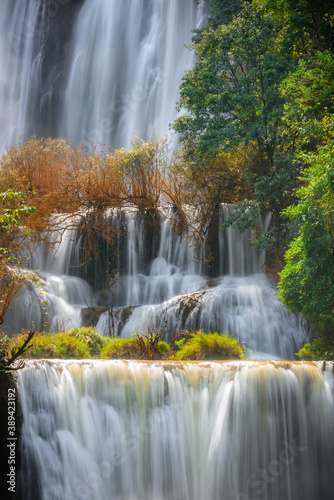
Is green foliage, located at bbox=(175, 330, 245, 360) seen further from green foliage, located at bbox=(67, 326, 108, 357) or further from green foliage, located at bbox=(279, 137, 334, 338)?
green foliage, located at bbox=(67, 326, 108, 357)

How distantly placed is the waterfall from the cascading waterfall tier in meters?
33.5

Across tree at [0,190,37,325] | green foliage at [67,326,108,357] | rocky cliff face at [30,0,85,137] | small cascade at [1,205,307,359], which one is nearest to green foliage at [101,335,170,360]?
green foliage at [67,326,108,357]

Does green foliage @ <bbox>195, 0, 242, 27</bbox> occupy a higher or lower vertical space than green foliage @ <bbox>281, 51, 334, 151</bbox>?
higher

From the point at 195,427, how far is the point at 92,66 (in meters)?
47.4

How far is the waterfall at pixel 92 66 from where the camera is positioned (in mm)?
43375

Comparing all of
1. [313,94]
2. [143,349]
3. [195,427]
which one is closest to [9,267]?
[143,349]

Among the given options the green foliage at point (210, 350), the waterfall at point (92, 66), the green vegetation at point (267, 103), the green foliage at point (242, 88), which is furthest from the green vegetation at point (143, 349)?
the waterfall at point (92, 66)

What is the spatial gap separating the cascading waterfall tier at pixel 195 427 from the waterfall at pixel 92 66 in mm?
33488

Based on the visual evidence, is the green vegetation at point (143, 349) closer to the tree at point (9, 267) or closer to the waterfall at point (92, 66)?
the tree at point (9, 267)

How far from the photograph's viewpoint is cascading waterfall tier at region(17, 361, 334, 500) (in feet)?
26.7

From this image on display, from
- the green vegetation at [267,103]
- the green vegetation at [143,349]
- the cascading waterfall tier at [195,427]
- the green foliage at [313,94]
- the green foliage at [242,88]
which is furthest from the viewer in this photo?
the green foliage at [242,88]

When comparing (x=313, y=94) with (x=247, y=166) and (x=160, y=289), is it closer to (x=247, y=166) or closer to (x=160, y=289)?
(x=247, y=166)

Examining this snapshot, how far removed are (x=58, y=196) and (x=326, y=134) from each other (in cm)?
1440

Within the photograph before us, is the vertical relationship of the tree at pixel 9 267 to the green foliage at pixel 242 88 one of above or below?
below
